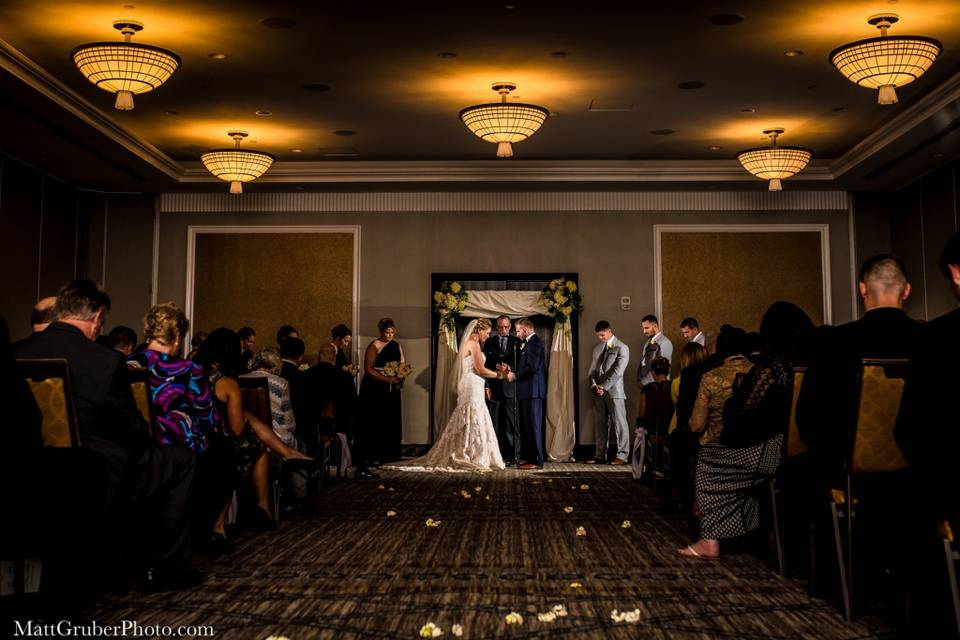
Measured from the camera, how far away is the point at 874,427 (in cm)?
344

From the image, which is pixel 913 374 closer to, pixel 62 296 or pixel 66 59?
pixel 62 296

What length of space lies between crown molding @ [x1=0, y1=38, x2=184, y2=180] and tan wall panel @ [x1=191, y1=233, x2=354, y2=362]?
1502 millimetres

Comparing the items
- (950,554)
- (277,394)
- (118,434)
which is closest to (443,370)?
(277,394)

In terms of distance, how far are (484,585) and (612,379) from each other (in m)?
7.39

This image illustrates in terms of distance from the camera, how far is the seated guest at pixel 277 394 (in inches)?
247

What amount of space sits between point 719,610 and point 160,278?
34.8ft

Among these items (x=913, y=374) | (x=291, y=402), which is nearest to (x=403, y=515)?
(x=291, y=402)

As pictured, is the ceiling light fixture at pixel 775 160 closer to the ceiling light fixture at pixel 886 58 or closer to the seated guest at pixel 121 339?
the ceiling light fixture at pixel 886 58

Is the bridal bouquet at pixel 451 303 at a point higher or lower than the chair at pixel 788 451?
higher

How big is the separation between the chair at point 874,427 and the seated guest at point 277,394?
4.00 meters

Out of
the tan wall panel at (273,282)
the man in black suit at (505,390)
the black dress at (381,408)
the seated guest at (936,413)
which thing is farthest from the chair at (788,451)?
the tan wall panel at (273,282)

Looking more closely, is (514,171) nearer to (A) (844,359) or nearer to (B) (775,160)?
(B) (775,160)

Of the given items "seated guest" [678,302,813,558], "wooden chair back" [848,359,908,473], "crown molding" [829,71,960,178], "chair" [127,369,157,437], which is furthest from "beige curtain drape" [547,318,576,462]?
"wooden chair back" [848,359,908,473]

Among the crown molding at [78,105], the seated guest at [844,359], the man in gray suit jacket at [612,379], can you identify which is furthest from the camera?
the man in gray suit jacket at [612,379]
